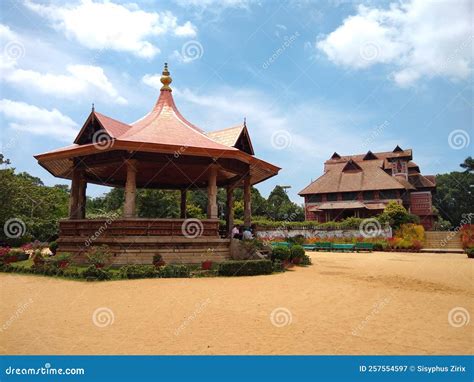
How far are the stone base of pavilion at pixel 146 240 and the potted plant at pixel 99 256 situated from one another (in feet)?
1.48

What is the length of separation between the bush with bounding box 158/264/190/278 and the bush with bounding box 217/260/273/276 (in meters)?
1.24

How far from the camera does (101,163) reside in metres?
15.6

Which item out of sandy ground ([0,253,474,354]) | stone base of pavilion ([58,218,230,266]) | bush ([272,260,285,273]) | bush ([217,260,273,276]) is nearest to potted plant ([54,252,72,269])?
stone base of pavilion ([58,218,230,266])

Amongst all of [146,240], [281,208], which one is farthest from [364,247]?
[281,208]

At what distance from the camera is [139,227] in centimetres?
1380

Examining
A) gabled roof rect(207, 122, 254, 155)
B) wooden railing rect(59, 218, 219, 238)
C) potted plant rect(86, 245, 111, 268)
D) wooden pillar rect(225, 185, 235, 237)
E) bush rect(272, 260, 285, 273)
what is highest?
gabled roof rect(207, 122, 254, 155)

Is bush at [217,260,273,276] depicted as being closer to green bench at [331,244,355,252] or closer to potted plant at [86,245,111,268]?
potted plant at [86,245,111,268]

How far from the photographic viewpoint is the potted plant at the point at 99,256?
12.2 meters

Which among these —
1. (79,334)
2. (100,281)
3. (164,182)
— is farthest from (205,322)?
(164,182)

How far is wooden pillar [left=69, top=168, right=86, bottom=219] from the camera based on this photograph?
54.5 feet

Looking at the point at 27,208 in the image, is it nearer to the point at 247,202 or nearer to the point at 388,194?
the point at 247,202

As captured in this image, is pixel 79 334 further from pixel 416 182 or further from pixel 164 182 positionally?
pixel 416 182

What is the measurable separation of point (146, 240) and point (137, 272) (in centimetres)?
200

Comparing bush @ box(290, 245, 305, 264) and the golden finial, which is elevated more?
the golden finial
